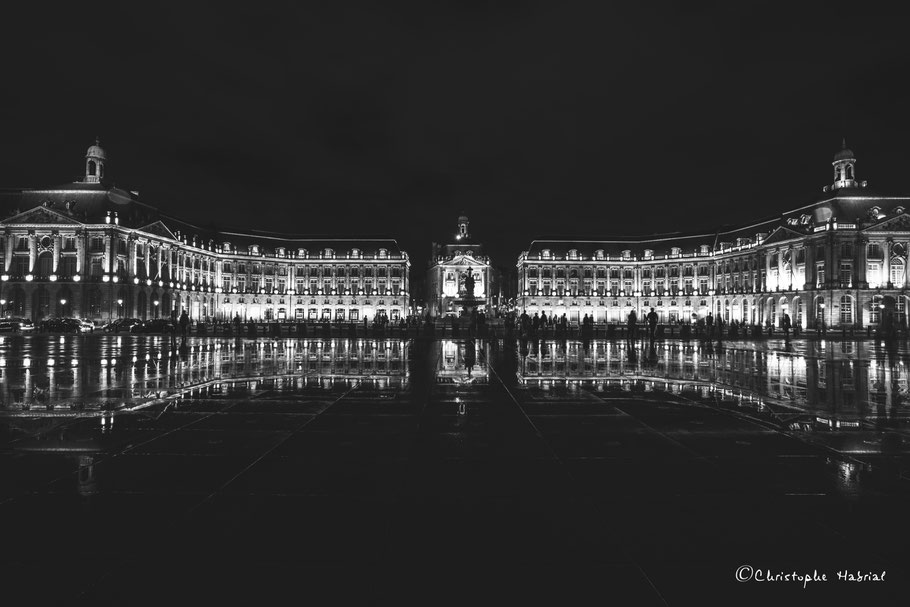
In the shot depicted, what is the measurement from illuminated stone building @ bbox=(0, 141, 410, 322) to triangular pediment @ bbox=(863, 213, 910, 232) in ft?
243

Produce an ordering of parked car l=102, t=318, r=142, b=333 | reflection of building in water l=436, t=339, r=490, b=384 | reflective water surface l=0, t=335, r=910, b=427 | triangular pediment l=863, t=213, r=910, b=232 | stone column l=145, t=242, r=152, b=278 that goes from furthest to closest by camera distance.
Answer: stone column l=145, t=242, r=152, b=278, triangular pediment l=863, t=213, r=910, b=232, parked car l=102, t=318, r=142, b=333, reflection of building in water l=436, t=339, r=490, b=384, reflective water surface l=0, t=335, r=910, b=427

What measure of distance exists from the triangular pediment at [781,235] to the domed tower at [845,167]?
38.1 feet

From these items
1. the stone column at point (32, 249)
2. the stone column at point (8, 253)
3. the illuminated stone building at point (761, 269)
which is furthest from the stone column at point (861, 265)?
the stone column at point (8, 253)

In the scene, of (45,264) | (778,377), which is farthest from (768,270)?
(45,264)

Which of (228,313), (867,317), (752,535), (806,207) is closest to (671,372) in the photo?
(752,535)

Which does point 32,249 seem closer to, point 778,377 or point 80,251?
point 80,251

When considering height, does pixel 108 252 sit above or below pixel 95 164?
below

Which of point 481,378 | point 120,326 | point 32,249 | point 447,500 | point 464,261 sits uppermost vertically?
point 464,261

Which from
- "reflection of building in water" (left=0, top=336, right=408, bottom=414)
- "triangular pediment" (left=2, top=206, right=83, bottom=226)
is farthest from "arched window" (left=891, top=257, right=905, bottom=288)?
"triangular pediment" (left=2, top=206, right=83, bottom=226)

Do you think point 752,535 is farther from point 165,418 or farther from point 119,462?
point 165,418

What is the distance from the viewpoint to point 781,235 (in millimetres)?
90125

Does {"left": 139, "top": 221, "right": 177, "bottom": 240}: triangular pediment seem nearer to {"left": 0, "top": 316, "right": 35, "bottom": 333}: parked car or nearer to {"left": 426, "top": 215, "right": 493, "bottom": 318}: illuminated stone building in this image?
{"left": 0, "top": 316, "right": 35, "bottom": 333}: parked car

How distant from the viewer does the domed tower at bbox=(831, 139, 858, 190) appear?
8888 centimetres

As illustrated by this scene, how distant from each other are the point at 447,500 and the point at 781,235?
102 metres
